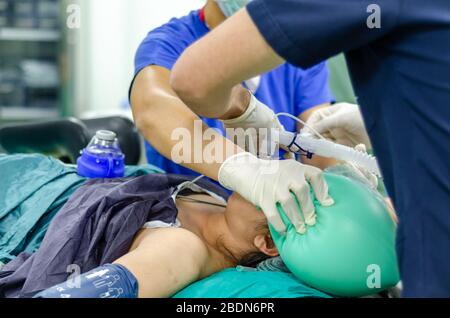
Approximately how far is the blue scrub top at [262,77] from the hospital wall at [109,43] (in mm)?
2140

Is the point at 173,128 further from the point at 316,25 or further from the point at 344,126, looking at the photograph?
the point at 316,25

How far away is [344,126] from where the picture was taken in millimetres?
1628

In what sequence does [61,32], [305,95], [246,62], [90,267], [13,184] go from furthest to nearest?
1. [61,32]
2. [305,95]
3. [13,184]
4. [90,267]
5. [246,62]

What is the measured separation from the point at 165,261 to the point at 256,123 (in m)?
0.41

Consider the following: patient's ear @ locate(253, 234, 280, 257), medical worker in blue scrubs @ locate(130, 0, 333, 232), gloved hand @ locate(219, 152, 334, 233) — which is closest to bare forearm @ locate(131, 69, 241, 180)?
medical worker in blue scrubs @ locate(130, 0, 333, 232)

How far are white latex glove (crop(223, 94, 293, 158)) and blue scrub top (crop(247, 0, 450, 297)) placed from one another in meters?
0.49

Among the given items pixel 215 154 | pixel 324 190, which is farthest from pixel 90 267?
pixel 324 190

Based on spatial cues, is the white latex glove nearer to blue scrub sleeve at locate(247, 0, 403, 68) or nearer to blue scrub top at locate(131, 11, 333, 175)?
blue scrub top at locate(131, 11, 333, 175)

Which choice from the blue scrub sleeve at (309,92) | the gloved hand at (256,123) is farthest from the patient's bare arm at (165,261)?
the blue scrub sleeve at (309,92)

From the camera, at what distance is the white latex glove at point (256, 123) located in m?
1.40

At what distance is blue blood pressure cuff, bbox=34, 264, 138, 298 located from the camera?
109 centimetres

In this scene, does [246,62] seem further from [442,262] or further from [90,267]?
[90,267]
